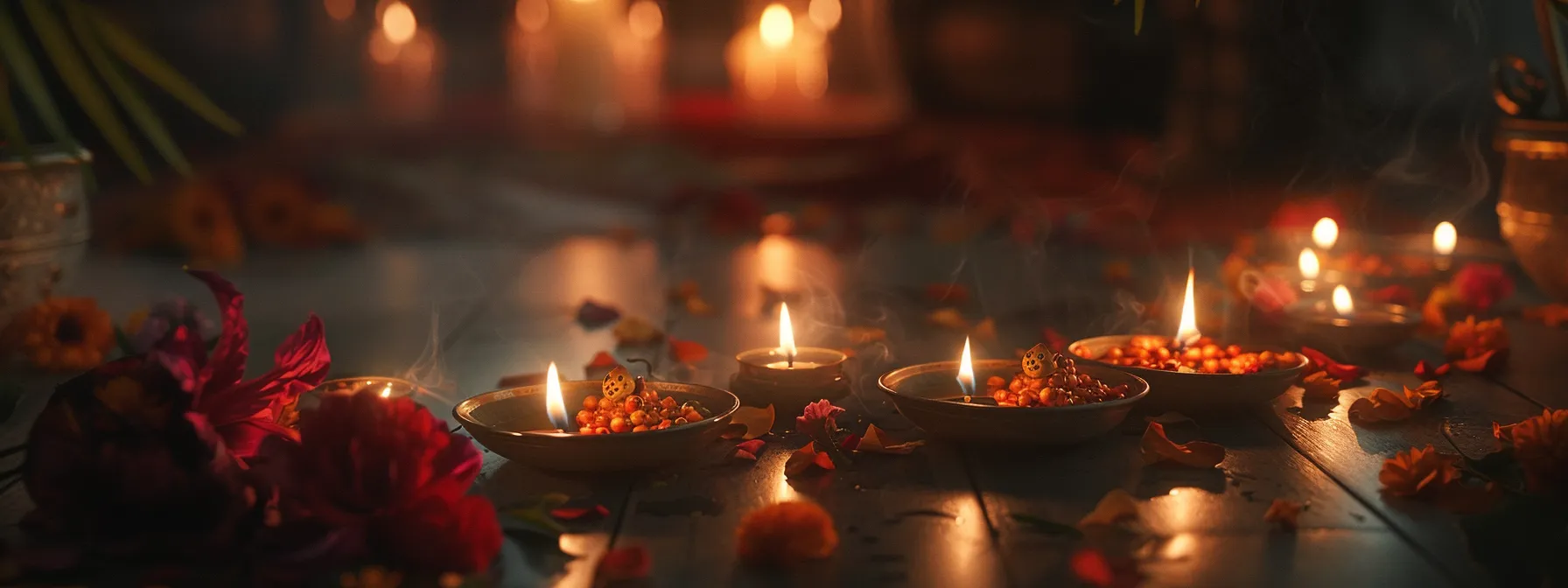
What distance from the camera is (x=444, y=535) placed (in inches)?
40.2

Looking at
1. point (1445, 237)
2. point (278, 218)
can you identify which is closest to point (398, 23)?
point (278, 218)

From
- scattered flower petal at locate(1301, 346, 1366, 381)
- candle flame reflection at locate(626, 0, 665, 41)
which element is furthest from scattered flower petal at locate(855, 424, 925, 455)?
candle flame reflection at locate(626, 0, 665, 41)

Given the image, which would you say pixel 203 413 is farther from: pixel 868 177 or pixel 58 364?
pixel 868 177

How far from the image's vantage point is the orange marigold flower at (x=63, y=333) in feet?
6.17

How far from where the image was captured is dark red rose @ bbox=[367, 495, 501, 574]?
3.35 ft

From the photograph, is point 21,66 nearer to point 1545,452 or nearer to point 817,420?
point 817,420

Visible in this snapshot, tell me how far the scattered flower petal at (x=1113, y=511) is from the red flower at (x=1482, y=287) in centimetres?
160

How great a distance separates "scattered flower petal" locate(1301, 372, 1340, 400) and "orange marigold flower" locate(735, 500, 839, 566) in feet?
2.89

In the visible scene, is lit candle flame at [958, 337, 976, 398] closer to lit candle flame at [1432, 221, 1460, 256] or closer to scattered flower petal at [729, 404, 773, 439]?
scattered flower petal at [729, 404, 773, 439]

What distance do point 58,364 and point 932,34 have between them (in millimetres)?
4298

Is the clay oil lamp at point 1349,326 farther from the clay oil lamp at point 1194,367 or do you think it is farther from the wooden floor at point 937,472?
the clay oil lamp at point 1194,367

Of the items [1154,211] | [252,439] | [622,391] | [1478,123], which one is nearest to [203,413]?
[252,439]

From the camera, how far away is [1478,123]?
3723 mm

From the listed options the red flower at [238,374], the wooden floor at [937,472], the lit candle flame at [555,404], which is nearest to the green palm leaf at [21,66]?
the red flower at [238,374]
